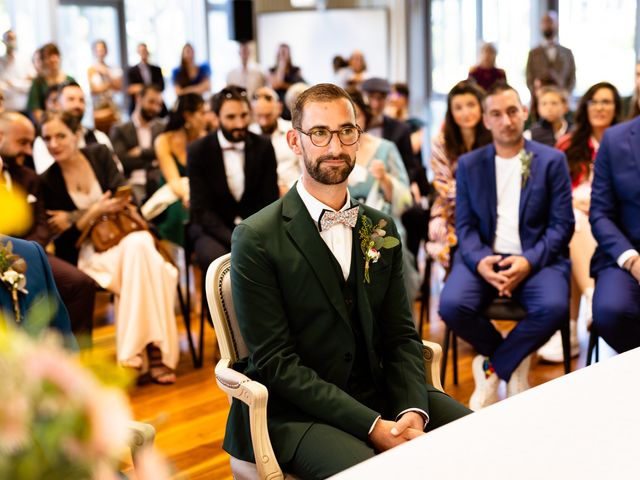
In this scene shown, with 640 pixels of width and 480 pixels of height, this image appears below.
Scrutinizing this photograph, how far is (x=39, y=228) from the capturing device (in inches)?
157

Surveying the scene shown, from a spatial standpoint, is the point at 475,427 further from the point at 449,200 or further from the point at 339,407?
the point at 449,200

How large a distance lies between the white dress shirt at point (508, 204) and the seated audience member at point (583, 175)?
664 mm

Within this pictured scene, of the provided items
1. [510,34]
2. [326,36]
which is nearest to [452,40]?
[510,34]

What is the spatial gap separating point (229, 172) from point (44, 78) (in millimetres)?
4150

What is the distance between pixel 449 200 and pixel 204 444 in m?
1.72

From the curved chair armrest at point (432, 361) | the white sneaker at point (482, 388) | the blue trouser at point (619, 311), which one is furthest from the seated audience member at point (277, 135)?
the curved chair armrest at point (432, 361)

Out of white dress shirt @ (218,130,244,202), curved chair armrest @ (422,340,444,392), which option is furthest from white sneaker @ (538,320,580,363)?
curved chair armrest @ (422,340,444,392)

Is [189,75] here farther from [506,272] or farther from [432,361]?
[432,361]

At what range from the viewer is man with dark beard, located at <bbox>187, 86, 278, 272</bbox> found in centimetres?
434

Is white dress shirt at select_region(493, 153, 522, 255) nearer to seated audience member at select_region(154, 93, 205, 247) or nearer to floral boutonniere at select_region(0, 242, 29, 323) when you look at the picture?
seated audience member at select_region(154, 93, 205, 247)

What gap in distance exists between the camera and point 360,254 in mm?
2221

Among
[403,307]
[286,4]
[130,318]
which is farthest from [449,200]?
[286,4]

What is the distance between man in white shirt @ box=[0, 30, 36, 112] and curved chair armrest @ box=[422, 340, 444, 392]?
6.84 meters

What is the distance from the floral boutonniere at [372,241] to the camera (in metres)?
2.21
